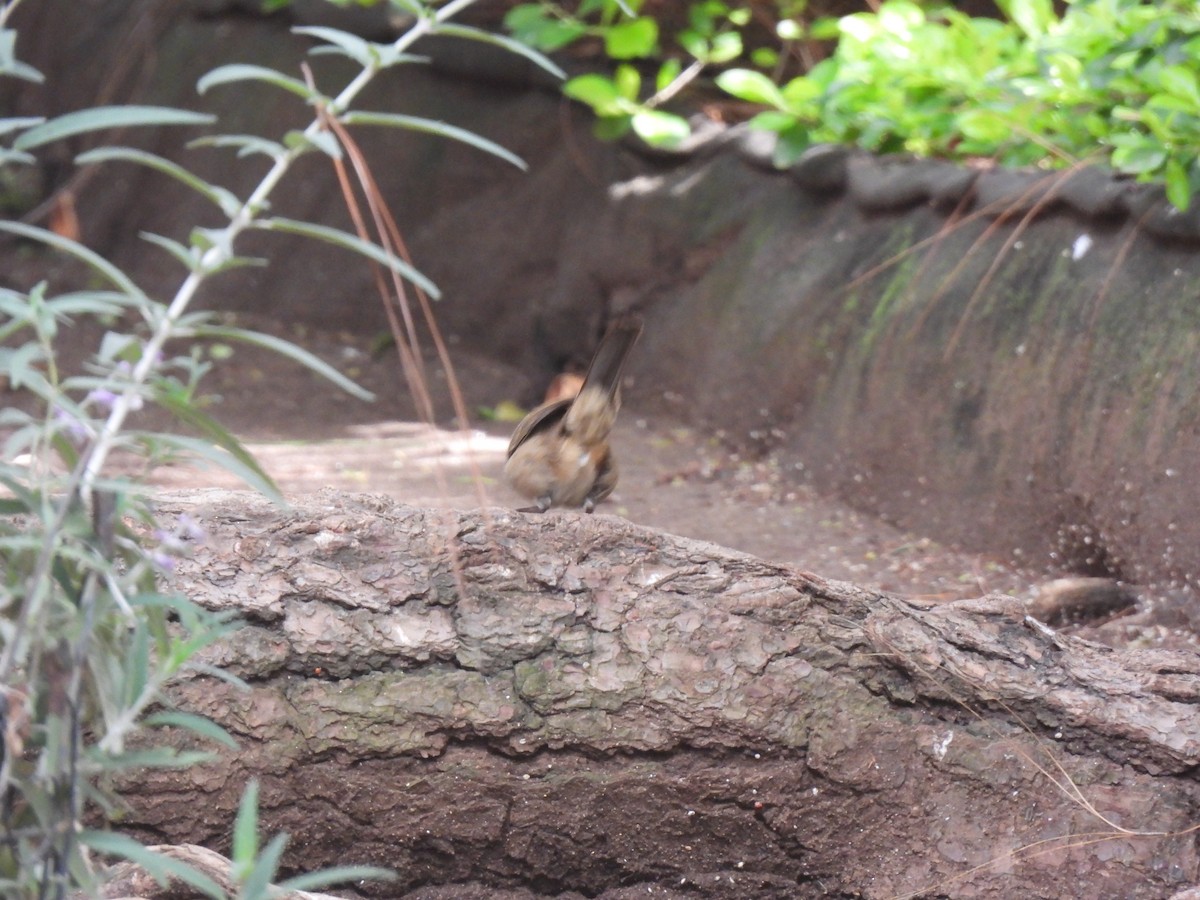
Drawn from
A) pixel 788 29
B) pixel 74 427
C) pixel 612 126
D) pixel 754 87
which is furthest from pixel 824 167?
pixel 74 427

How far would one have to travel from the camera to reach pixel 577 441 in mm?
3879

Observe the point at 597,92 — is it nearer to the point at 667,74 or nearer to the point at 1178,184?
the point at 667,74

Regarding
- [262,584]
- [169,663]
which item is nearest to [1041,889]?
[262,584]

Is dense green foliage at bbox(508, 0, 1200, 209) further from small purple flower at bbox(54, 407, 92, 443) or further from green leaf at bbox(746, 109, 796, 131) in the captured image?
small purple flower at bbox(54, 407, 92, 443)

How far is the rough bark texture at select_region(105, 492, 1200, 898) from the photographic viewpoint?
7.76 ft

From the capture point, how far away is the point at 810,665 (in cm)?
245

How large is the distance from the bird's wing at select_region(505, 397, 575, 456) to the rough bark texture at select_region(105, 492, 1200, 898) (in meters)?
1.35

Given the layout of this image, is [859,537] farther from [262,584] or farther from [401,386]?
[401,386]

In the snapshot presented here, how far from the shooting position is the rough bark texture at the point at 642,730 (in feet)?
7.76

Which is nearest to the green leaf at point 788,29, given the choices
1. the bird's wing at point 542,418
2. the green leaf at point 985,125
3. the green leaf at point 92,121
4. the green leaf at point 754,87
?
the green leaf at point 754,87

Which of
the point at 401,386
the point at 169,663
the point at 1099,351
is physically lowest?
the point at 401,386

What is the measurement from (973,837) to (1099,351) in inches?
85.7

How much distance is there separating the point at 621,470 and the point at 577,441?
2.04 m

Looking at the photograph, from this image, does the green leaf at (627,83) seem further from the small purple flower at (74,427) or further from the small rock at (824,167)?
the small purple flower at (74,427)
